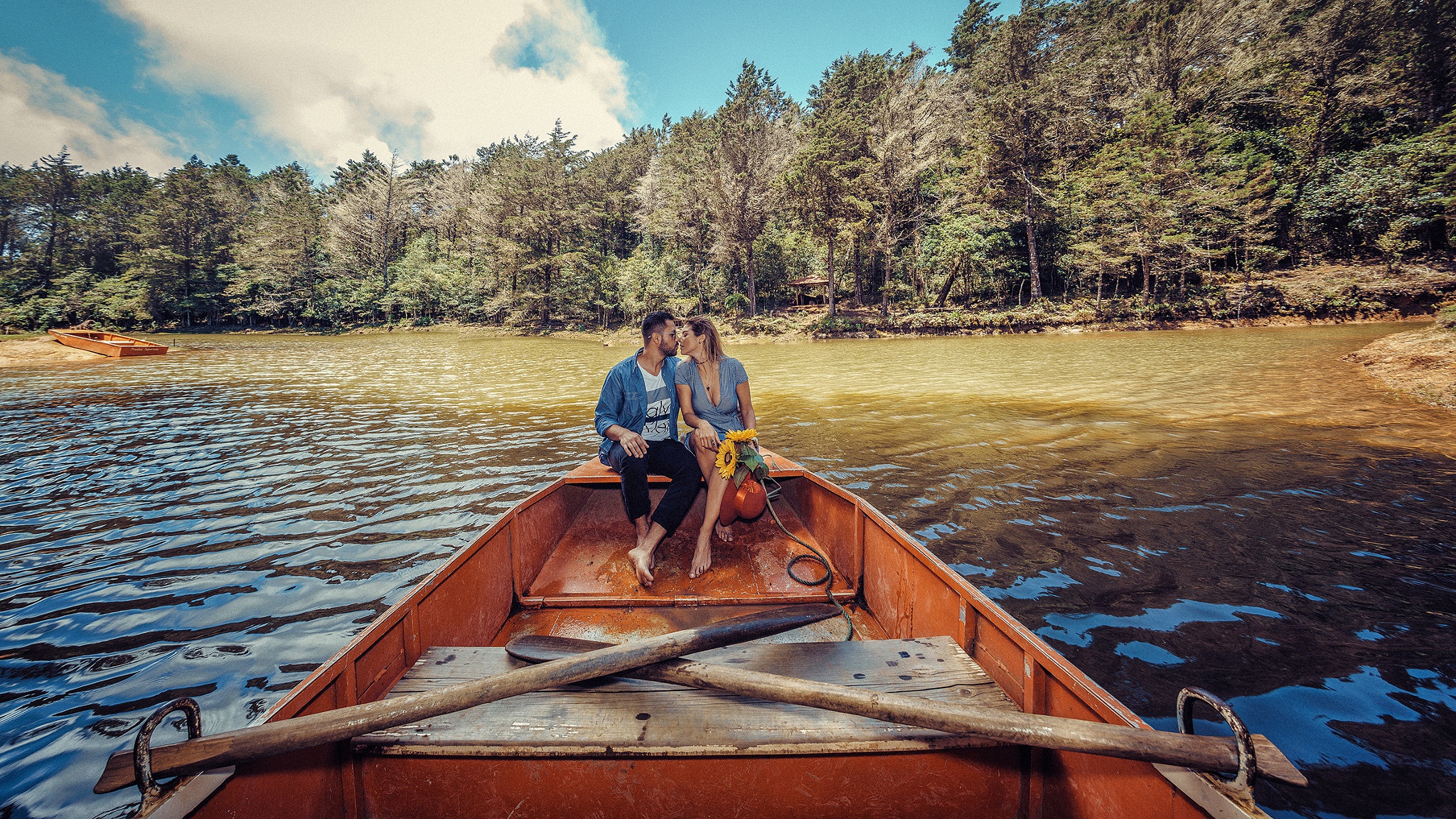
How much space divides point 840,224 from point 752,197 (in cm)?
612

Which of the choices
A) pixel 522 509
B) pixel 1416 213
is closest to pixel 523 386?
pixel 522 509

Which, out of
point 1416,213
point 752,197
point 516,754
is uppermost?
point 752,197


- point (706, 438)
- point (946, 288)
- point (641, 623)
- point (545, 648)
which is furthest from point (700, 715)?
point (946, 288)

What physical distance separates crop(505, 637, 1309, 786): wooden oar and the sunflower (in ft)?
5.56

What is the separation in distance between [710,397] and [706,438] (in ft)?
1.35

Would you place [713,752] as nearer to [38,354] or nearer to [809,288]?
[38,354]

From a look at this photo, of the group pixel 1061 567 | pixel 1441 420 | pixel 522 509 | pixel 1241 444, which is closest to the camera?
pixel 522 509

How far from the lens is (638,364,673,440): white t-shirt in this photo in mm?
3682

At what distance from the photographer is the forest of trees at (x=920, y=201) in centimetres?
2656

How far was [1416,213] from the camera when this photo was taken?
957 inches

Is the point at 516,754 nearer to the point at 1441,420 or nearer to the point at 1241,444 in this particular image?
the point at 1241,444

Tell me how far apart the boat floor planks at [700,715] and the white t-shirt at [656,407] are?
1963 mm

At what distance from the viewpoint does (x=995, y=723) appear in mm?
1369

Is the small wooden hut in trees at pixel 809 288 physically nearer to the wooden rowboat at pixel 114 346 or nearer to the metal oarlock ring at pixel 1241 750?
the wooden rowboat at pixel 114 346
